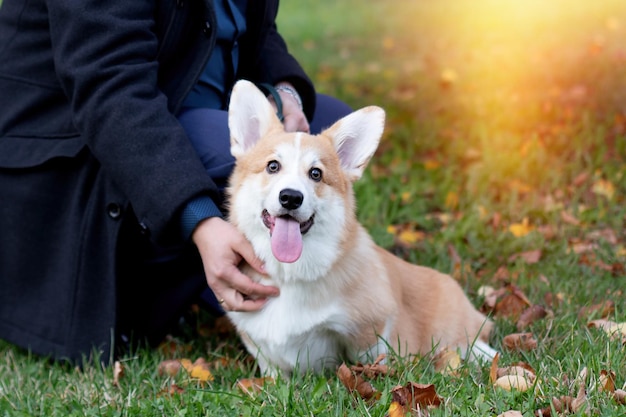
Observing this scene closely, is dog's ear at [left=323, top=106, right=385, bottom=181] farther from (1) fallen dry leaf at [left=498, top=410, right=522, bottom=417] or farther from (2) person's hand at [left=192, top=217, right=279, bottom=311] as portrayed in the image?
(1) fallen dry leaf at [left=498, top=410, right=522, bottom=417]

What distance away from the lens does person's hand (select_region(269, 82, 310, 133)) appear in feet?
9.05

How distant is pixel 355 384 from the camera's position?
7.04ft

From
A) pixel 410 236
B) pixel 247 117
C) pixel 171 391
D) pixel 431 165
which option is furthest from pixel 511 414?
pixel 431 165

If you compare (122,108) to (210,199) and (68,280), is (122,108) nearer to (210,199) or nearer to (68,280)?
(210,199)

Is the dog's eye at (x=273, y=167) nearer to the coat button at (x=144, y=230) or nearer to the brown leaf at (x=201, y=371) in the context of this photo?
the coat button at (x=144, y=230)

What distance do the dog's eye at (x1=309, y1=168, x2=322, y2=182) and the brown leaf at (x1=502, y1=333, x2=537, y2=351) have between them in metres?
0.88

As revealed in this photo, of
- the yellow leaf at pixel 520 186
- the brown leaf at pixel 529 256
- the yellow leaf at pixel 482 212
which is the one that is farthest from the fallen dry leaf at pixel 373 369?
the yellow leaf at pixel 520 186

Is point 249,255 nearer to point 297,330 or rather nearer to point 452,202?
point 297,330

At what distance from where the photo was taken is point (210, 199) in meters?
2.29

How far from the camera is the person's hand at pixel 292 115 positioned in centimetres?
A: 276

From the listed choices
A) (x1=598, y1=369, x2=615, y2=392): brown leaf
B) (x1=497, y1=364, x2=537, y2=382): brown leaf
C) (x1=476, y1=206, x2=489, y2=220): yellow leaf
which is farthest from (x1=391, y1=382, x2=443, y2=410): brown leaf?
(x1=476, y1=206, x2=489, y2=220): yellow leaf

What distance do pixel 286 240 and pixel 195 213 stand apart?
305mm

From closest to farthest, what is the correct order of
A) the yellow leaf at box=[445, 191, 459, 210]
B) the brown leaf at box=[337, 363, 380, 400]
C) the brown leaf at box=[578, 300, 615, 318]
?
the brown leaf at box=[337, 363, 380, 400], the brown leaf at box=[578, 300, 615, 318], the yellow leaf at box=[445, 191, 459, 210]

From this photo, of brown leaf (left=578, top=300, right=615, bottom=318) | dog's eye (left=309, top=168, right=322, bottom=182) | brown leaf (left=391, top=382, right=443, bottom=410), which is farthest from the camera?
brown leaf (left=578, top=300, right=615, bottom=318)
